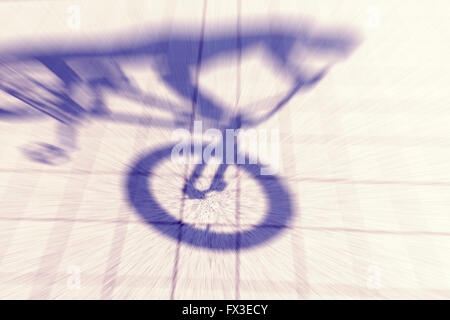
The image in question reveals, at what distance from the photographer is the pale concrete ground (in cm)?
271

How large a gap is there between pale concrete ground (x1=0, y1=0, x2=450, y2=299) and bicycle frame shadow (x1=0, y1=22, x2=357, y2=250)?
0.35 ft

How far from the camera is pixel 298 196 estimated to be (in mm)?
3078

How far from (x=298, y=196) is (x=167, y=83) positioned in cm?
210

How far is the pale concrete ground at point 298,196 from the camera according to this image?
2.71m

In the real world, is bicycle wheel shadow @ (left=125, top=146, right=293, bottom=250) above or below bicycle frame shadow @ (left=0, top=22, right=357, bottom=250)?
below

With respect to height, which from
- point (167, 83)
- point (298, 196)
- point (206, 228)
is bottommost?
point (206, 228)

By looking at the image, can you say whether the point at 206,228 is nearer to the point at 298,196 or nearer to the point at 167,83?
the point at 298,196

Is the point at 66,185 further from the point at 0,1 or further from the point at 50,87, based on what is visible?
the point at 0,1

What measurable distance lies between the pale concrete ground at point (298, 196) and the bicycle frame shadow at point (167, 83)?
0.35ft

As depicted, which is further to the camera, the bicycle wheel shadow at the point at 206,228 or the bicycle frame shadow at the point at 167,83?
the bicycle frame shadow at the point at 167,83

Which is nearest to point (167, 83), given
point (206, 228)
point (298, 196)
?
point (206, 228)

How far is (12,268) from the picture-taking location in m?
2.79

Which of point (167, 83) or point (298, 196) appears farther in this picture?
point (167, 83)
